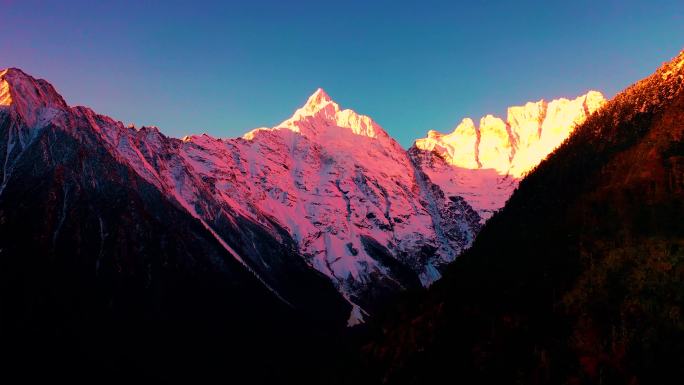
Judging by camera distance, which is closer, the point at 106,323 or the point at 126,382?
the point at 126,382

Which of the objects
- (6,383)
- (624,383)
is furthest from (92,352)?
(624,383)

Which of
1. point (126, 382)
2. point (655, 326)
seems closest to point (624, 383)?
point (655, 326)

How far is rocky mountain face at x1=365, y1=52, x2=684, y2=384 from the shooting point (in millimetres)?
101688

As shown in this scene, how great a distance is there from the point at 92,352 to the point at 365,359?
8081cm

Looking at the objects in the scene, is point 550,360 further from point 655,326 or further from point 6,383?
point 6,383

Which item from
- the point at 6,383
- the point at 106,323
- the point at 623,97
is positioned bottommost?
the point at 6,383

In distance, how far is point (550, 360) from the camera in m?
106

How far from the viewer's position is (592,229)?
5202 inches

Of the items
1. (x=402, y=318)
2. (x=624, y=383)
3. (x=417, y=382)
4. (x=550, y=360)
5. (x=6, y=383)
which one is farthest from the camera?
(x=402, y=318)

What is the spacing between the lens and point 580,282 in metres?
120

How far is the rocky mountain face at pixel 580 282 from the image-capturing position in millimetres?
101688

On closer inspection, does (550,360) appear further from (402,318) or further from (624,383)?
(402,318)

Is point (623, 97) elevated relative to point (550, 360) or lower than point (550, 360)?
elevated

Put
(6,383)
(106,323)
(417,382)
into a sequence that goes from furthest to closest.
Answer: (106,323) < (6,383) < (417,382)
